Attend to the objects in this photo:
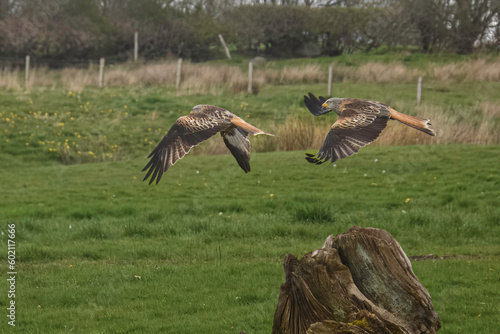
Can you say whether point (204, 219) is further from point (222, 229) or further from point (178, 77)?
point (178, 77)

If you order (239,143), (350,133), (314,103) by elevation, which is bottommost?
(239,143)

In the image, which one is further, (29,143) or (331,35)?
(331,35)

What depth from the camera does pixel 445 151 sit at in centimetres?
2069

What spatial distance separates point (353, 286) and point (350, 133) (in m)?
1.85

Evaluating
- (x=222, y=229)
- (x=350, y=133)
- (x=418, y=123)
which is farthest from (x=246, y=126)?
(x=222, y=229)

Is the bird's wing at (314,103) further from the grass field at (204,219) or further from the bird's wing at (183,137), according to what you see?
the grass field at (204,219)

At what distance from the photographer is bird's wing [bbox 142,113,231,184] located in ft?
15.0

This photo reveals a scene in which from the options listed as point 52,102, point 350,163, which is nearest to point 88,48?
point 52,102

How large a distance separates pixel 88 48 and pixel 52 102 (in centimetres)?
2002

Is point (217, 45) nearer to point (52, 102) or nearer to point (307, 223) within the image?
point (52, 102)

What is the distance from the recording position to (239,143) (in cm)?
476

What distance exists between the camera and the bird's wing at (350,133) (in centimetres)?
423

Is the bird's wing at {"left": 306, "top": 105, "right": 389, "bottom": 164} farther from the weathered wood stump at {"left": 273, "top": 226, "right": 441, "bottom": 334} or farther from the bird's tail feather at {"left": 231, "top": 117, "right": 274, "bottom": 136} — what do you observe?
the weathered wood stump at {"left": 273, "top": 226, "right": 441, "bottom": 334}

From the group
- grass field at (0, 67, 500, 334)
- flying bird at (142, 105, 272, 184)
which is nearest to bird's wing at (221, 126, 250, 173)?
flying bird at (142, 105, 272, 184)
